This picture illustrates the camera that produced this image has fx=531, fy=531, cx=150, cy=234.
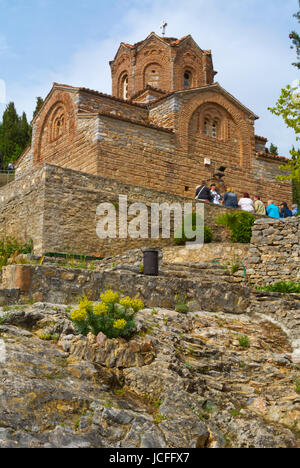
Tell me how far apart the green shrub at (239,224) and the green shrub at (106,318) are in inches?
320

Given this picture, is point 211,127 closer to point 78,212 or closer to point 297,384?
point 78,212

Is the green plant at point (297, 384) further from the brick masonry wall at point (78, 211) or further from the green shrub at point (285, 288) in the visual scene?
the brick masonry wall at point (78, 211)

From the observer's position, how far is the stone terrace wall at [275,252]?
11.6m

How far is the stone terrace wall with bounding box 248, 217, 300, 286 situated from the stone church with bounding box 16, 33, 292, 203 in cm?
711

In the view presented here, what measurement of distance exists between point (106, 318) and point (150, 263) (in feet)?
9.64

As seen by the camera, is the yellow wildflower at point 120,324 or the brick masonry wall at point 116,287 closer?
the yellow wildflower at point 120,324

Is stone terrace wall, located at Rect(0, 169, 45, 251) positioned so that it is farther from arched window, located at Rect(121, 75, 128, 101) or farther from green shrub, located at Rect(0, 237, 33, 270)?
arched window, located at Rect(121, 75, 128, 101)

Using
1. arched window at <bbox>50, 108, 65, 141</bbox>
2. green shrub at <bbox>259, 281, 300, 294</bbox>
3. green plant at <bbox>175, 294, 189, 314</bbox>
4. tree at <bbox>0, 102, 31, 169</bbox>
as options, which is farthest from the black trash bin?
tree at <bbox>0, 102, 31, 169</bbox>

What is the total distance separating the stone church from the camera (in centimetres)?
1827

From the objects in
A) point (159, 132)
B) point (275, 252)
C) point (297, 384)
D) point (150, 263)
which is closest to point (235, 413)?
point (297, 384)

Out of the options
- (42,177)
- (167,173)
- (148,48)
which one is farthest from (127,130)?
(148,48)

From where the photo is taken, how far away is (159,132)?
19281 mm

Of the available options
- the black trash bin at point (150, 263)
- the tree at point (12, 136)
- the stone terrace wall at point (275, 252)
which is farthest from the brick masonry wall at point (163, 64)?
the black trash bin at point (150, 263)
